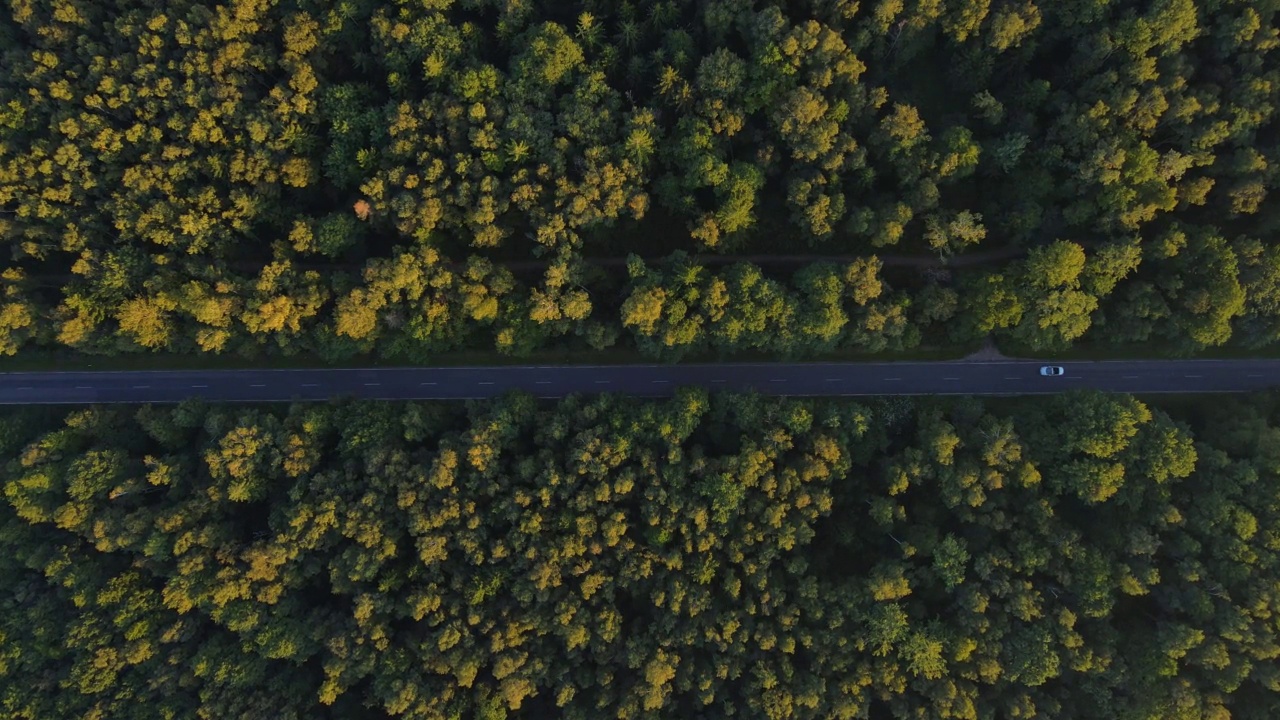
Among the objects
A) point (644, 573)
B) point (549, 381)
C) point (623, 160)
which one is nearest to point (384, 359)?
point (549, 381)

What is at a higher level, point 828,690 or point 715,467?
point 715,467

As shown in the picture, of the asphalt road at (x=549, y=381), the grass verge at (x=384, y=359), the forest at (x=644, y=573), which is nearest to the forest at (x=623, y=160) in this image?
the grass verge at (x=384, y=359)

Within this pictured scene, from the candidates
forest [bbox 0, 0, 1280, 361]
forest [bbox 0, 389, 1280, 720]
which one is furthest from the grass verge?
forest [bbox 0, 389, 1280, 720]

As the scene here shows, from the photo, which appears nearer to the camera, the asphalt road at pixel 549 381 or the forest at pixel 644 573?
the forest at pixel 644 573

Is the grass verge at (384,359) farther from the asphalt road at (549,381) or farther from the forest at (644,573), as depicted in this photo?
the forest at (644,573)

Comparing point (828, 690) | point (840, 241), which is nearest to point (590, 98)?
point (840, 241)

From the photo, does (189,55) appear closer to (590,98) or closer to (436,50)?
(436,50)

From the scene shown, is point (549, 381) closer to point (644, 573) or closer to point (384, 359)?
point (384, 359)
